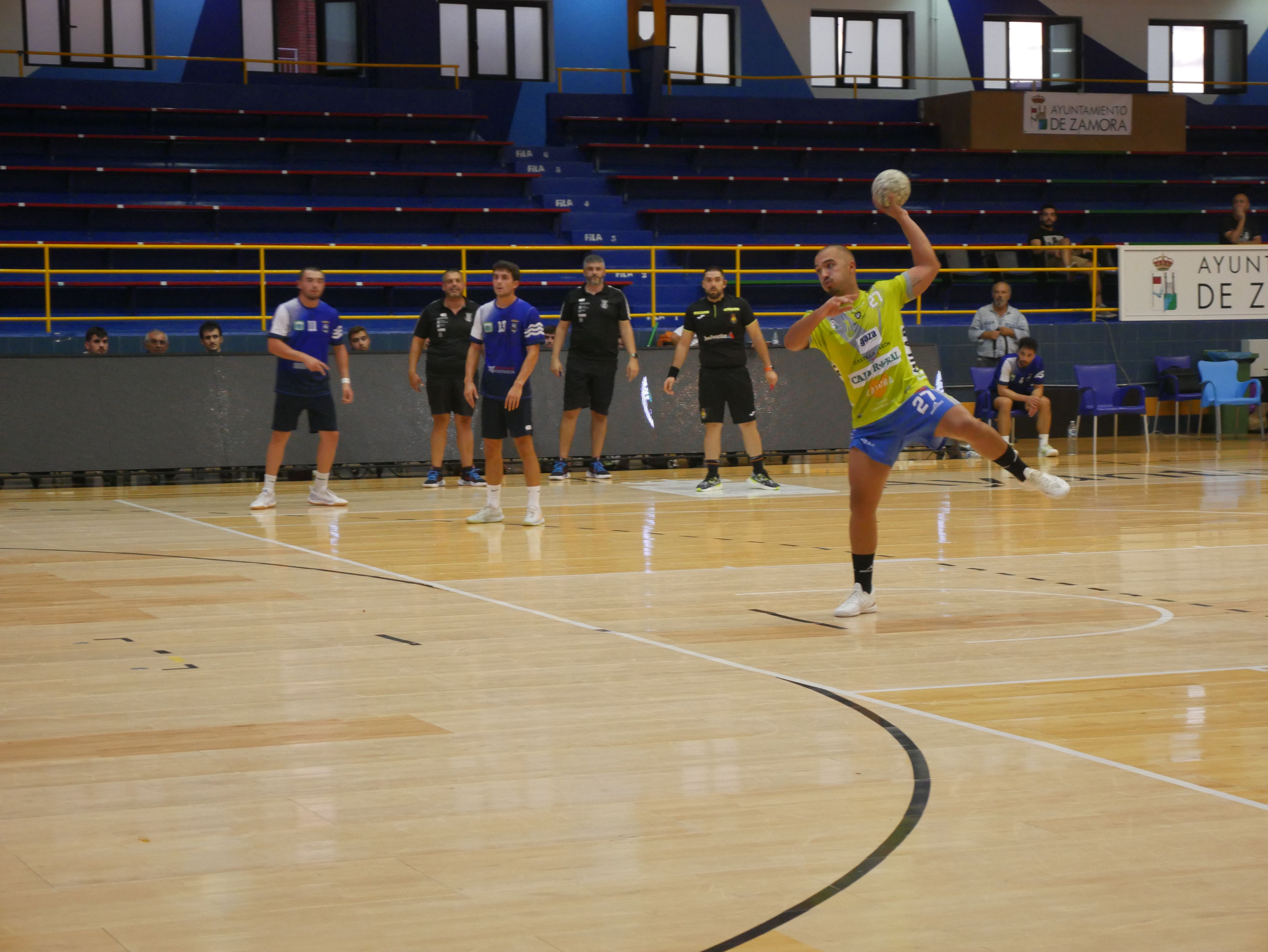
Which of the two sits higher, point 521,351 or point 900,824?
point 521,351

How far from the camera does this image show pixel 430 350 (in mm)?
15242

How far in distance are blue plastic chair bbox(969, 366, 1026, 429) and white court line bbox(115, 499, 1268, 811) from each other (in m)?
10.8

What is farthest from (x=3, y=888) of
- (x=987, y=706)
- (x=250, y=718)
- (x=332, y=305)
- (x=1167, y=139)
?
(x=1167, y=139)

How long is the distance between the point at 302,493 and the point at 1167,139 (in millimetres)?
19559

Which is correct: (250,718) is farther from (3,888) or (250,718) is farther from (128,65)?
(128,65)

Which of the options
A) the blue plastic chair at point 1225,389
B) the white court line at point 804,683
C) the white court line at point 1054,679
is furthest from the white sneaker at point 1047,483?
the blue plastic chair at point 1225,389

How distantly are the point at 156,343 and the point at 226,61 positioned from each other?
10.2m

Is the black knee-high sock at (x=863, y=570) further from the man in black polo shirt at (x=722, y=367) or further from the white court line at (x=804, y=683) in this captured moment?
the man in black polo shirt at (x=722, y=367)

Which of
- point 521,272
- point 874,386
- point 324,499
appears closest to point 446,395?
point 324,499

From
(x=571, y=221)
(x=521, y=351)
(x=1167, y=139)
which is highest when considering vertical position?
(x=1167, y=139)

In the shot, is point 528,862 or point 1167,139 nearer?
point 528,862

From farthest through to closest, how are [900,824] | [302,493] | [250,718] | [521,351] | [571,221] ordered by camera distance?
[571,221], [302,493], [521,351], [250,718], [900,824]

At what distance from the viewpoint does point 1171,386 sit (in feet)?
71.4

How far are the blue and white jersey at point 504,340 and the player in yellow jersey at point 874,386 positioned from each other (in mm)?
4156
